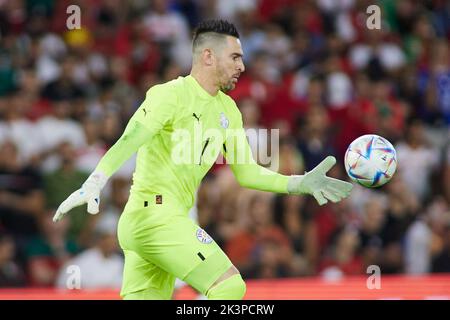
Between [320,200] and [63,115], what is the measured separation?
657cm

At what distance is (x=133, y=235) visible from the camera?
6742 mm

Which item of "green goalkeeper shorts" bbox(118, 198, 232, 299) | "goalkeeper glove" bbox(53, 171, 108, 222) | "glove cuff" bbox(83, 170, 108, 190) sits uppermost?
"glove cuff" bbox(83, 170, 108, 190)

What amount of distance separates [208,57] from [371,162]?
1.32 metres

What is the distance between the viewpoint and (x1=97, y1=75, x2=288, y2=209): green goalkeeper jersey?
6.64m

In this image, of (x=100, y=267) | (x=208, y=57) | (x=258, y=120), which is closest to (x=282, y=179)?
(x=208, y=57)

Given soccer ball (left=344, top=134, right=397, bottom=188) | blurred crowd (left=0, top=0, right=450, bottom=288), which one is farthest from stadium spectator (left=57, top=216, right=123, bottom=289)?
soccer ball (left=344, top=134, right=397, bottom=188)

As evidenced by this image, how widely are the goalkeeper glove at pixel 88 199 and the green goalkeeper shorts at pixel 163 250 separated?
54 cm

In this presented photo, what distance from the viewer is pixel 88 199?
6223 millimetres

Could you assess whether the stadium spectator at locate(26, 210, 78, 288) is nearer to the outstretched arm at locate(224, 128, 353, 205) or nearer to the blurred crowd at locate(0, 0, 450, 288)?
the blurred crowd at locate(0, 0, 450, 288)

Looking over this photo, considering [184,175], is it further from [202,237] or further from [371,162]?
[371,162]

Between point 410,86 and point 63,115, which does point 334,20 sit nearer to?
point 410,86

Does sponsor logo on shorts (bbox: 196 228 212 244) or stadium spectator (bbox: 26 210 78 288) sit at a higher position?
sponsor logo on shorts (bbox: 196 228 212 244)

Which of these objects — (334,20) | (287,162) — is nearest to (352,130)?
(287,162)

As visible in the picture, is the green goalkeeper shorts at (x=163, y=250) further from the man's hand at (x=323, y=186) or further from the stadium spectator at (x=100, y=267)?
the stadium spectator at (x=100, y=267)
